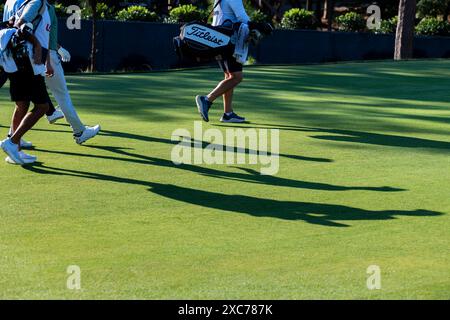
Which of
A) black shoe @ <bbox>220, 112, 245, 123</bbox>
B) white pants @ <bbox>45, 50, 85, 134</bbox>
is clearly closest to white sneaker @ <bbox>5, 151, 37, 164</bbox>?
white pants @ <bbox>45, 50, 85, 134</bbox>

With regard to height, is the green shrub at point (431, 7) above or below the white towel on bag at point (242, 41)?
below

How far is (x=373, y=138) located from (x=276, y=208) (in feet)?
12.2

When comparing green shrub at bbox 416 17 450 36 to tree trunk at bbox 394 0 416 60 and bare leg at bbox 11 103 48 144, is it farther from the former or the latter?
bare leg at bbox 11 103 48 144

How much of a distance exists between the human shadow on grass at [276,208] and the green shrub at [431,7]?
3210cm

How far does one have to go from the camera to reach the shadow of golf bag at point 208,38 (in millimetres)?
11695

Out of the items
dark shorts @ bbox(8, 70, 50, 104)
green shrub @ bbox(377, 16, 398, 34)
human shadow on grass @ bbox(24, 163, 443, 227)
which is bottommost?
green shrub @ bbox(377, 16, 398, 34)

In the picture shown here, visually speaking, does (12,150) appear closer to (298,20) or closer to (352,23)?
(298,20)

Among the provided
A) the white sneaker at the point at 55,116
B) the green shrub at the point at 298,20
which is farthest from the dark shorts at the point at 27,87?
the green shrub at the point at 298,20

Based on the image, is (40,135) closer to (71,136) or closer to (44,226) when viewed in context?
(71,136)

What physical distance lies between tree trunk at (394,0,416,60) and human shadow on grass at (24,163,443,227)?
799 inches

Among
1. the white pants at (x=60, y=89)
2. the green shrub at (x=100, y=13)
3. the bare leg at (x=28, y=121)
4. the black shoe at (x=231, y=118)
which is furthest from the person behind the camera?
the green shrub at (x=100, y=13)

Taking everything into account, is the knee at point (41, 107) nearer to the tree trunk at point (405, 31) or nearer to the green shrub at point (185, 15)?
the tree trunk at point (405, 31)

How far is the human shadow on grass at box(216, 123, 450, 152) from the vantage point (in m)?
10.8
